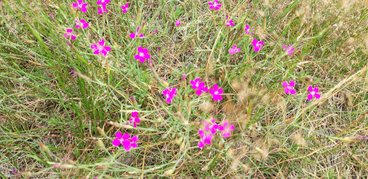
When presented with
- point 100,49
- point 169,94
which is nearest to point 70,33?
point 100,49

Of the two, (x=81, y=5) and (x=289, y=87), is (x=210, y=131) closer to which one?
(x=289, y=87)

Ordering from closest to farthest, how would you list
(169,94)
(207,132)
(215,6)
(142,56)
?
(207,132)
(169,94)
(142,56)
(215,6)

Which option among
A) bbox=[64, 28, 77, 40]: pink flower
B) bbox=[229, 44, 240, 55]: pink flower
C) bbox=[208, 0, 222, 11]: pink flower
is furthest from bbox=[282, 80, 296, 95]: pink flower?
bbox=[64, 28, 77, 40]: pink flower

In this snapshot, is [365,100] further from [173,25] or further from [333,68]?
[173,25]

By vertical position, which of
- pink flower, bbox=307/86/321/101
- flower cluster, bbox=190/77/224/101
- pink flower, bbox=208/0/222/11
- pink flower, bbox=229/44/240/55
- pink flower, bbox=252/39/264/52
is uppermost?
pink flower, bbox=208/0/222/11

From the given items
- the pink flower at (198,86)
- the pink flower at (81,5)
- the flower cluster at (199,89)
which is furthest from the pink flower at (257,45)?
the pink flower at (81,5)

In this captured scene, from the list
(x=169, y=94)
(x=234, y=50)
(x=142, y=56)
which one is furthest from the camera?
(x=234, y=50)

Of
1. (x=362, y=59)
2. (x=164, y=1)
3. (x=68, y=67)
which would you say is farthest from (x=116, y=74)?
(x=362, y=59)

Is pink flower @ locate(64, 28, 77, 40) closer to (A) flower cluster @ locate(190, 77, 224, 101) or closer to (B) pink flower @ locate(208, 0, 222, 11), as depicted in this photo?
(A) flower cluster @ locate(190, 77, 224, 101)
